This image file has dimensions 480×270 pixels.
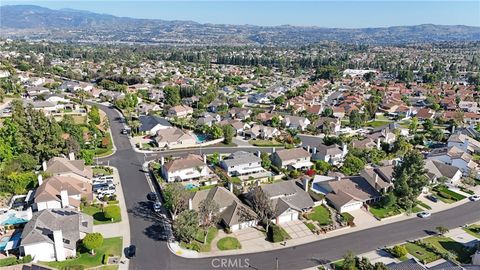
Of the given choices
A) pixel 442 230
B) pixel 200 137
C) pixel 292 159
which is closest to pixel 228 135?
pixel 200 137

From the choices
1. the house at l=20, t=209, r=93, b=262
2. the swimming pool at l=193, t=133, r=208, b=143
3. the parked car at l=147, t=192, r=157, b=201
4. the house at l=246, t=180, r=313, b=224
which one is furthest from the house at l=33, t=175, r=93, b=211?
the swimming pool at l=193, t=133, r=208, b=143

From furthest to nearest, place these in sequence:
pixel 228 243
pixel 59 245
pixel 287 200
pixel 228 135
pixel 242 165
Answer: pixel 228 135, pixel 242 165, pixel 287 200, pixel 228 243, pixel 59 245

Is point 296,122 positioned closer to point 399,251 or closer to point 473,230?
point 473,230

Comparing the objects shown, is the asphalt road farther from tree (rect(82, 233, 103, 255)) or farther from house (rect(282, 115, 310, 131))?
house (rect(282, 115, 310, 131))

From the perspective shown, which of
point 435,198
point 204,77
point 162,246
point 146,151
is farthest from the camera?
point 204,77

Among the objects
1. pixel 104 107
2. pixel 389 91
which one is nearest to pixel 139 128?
pixel 104 107

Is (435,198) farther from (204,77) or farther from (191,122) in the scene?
(204,77)
